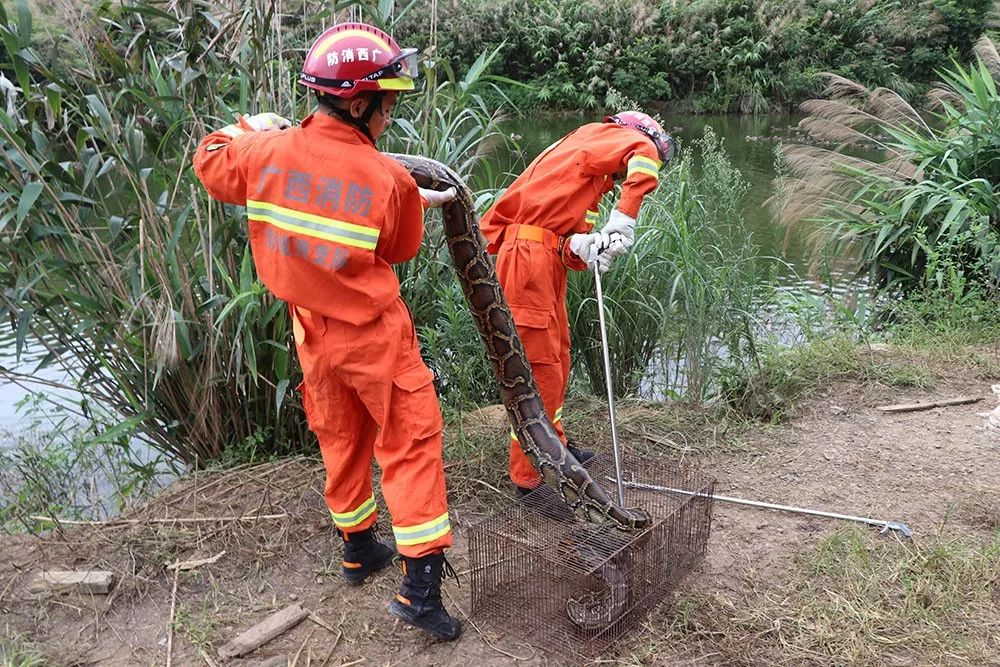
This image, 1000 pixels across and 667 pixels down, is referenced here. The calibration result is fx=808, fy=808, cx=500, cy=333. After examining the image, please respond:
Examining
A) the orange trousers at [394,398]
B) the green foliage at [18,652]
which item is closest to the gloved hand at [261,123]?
the orange trousers at [394,398]

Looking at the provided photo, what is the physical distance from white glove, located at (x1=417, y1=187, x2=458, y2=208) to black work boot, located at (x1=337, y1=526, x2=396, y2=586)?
3.93ft

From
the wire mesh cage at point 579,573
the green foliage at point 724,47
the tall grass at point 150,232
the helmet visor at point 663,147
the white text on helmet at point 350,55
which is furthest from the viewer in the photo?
the green foliage at point 724,47

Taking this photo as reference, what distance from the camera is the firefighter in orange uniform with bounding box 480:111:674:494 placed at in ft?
10.9

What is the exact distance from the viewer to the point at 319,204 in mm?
2391

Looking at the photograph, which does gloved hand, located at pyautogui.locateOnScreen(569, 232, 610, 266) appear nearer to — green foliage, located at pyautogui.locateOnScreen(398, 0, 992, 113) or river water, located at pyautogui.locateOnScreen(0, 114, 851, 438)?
river water, located at pyautogui.locateOnScreen(0, 114, 851, 438)

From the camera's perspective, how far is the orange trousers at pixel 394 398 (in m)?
2.53

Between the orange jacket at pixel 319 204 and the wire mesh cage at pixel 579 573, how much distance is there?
3.19 feet

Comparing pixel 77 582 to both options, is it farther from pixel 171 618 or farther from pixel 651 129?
pixel 651 129

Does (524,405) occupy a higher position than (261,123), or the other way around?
(261,123)

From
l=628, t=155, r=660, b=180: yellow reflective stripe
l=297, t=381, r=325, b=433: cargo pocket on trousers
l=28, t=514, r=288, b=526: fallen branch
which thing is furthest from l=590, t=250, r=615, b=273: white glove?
l=28, t=514, r=288, b=526: fallen branch

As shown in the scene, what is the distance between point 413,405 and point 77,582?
1.46m

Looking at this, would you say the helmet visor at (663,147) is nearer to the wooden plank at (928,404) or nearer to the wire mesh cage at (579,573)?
the wire mesh cage at (579,573)

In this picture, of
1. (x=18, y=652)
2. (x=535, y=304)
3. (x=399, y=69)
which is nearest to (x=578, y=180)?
(x=535, y=304)

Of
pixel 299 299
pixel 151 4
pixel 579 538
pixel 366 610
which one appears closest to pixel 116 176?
pixel 151 4
